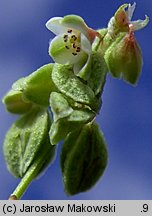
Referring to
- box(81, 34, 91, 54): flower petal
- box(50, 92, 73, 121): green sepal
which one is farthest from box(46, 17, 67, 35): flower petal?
box(50, 92, 73, 121): green sepal

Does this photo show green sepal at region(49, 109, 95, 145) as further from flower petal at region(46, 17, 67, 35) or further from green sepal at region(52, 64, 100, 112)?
flower petal at region(46, 17, 67, 35)

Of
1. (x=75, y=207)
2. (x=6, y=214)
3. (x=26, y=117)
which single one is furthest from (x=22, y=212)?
(x=26, y=117)

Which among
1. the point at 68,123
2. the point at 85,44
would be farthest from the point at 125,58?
the point at 68,123

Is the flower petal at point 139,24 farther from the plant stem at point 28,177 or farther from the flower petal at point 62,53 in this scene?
the plant stem at point 28,177

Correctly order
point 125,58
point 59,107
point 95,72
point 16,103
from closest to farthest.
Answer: point 59,107 → point 95,72 → point 125,58 → point 16,103

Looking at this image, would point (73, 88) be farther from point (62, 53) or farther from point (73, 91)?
point (62, 53)

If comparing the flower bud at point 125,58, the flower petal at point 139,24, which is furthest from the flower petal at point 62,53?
the flower petal at point 139,24
